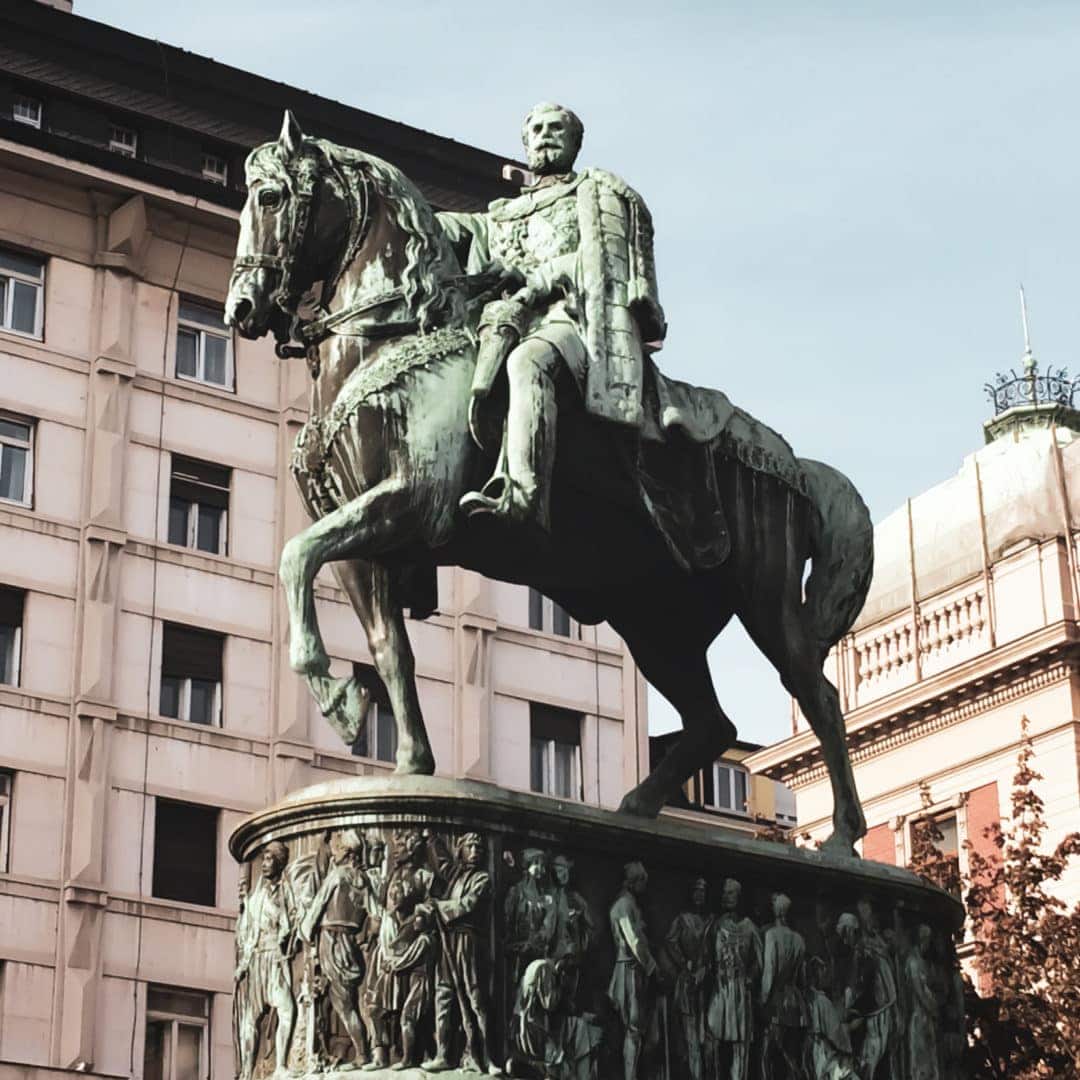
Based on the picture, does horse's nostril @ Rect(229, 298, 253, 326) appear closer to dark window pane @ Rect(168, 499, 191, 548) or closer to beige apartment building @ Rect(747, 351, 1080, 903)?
dark window pane @ Rect(168, 499, 191, 548)

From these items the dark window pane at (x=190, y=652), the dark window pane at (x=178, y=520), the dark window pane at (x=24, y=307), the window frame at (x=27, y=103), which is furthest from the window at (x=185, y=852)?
the window frame at (x=27, y=103)

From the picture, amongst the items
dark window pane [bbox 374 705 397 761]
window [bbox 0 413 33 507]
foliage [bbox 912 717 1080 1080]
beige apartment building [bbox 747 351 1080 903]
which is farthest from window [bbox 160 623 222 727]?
foliage [bbox 912 717 1080 1080]

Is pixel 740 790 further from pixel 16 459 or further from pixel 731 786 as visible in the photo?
pixel 16 459

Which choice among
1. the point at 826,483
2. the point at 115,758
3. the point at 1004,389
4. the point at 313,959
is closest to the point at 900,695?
the point at 1004,389

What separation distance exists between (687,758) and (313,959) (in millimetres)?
3376

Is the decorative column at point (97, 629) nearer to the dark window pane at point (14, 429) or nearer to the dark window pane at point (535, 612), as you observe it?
the dark window pane at point (14, 429)

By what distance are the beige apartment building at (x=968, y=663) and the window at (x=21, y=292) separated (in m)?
13.0

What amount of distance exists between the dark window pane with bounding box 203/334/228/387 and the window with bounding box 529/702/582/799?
698 cm

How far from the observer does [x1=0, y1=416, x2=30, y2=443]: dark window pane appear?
39.6 m

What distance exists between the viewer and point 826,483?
17125 mm

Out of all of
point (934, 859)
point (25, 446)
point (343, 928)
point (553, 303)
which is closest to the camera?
point (343, 928)

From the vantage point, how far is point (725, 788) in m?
55.8

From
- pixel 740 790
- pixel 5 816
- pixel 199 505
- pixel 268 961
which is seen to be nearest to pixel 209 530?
pixel 199 505

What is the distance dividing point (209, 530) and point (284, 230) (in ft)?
85.6
